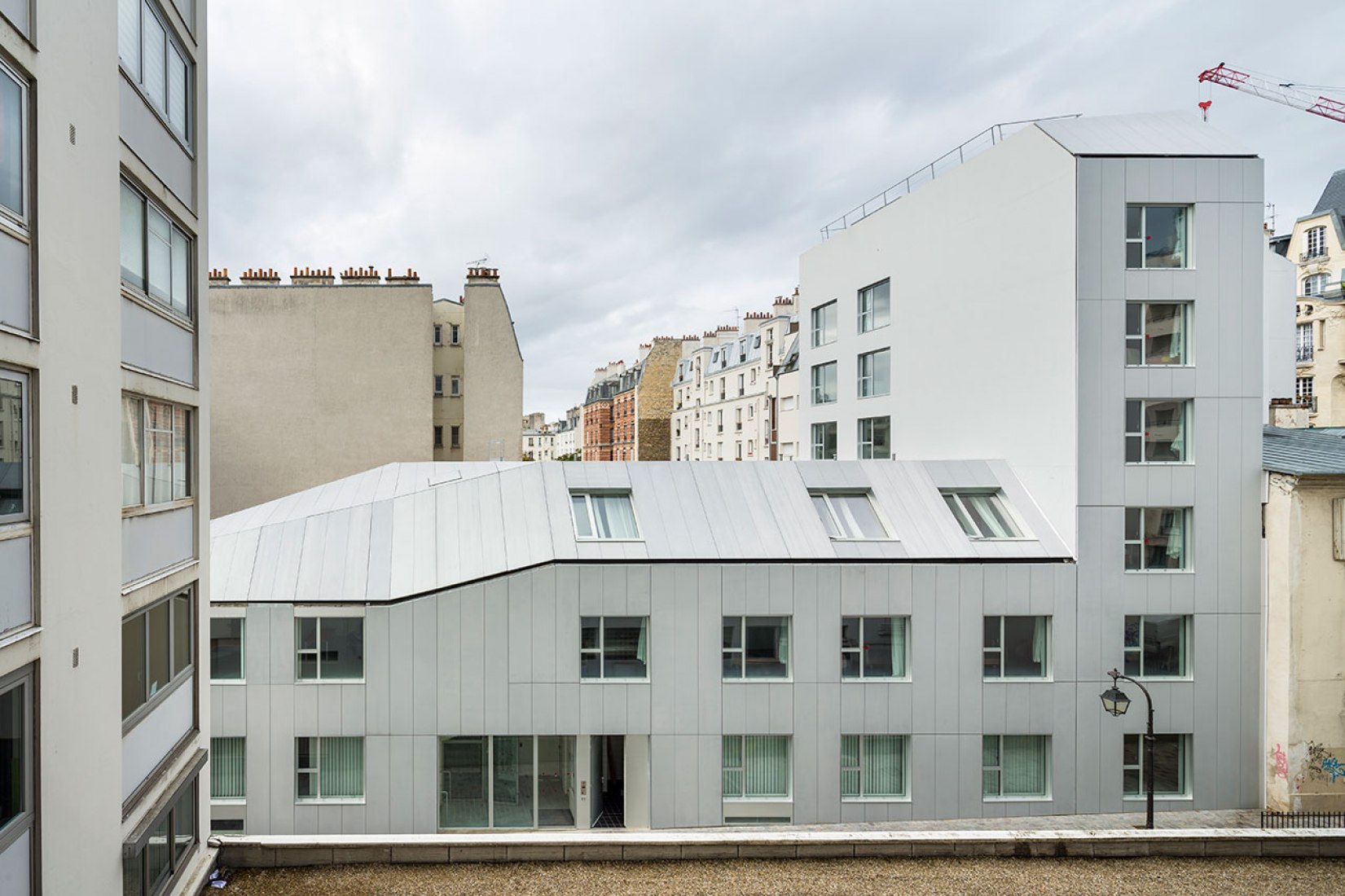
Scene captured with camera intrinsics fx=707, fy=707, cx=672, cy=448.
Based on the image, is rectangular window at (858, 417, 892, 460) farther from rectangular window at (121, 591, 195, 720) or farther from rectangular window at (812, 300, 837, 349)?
rectangular window at (121, 591, 195, 720)

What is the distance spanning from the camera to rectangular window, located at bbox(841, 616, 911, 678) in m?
15.6

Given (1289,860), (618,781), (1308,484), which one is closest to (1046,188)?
(1308,484)

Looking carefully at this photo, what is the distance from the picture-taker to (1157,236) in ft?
55.2

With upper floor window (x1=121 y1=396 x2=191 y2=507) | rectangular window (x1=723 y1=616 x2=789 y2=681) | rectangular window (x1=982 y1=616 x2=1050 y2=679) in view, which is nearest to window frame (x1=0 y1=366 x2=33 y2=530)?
upper floor window (x1=121 y1=396 x2=191 y2=507)

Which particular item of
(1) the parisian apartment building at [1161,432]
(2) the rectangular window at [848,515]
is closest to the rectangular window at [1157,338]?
(1) the parisian apartment building at [1161,432]

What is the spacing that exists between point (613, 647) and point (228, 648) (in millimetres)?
7922

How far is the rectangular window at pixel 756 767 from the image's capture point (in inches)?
598

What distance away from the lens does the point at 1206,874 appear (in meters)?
9.14

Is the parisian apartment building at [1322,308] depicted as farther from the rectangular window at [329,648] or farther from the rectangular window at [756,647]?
the rectangular window at [329,648]

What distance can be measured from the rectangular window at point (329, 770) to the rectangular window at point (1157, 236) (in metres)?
20.6

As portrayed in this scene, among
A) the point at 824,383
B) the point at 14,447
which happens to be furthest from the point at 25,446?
the point at 824,383

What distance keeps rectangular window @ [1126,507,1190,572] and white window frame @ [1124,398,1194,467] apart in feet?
3.64

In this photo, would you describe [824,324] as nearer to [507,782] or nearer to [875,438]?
[875,438]

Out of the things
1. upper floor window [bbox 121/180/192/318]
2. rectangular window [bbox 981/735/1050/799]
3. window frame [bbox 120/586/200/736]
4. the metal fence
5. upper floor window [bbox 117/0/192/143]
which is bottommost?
the metal fence
